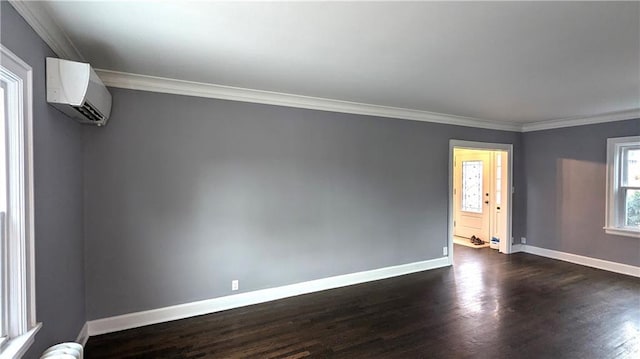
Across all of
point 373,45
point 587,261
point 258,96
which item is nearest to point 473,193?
point 587,261

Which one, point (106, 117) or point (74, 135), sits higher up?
point (106, 117)

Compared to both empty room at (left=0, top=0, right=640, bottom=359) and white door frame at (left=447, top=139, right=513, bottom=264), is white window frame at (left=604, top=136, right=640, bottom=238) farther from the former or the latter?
white door frame at (left=447, top=139, right=513, bottom=264)

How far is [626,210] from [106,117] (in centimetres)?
680

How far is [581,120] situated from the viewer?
5203 mm

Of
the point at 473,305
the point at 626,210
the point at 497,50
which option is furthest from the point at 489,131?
the point at 497,50

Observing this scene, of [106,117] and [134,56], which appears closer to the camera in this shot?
[134,56]

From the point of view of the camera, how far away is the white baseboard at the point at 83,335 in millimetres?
2708

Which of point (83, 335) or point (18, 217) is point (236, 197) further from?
point (18, 217)

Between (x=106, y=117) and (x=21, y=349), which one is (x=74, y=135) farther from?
(x=21, y=349)

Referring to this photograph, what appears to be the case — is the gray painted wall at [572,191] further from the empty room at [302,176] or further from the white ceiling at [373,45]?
the white ceiling at [373,45]

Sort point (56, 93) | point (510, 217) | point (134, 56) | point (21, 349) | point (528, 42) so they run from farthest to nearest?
point (510, 217)
point (134, 56)
point (528, 42)
point (56, 93)
point (21, 349)

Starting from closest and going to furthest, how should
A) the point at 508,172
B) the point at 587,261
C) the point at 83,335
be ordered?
the point at 83,335 → the point at 587,261 → the point at 508,172

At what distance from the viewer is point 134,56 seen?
2578mm

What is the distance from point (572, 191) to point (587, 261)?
3.68ft
